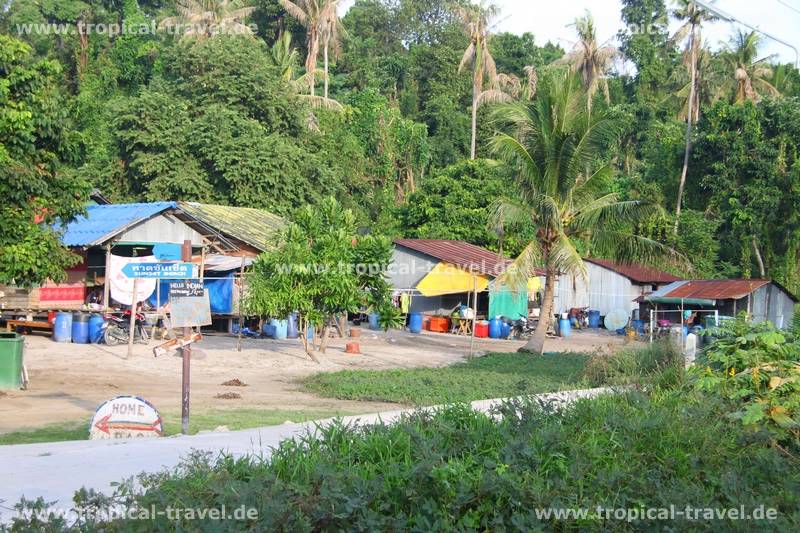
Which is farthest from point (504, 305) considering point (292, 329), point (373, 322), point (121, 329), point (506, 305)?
point (121, 329)

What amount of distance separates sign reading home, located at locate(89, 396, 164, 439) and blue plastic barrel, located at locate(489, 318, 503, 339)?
2463 cm

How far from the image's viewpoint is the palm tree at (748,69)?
47031 millimetres

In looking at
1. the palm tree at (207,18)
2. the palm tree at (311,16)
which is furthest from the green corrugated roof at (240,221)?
the palm tree at (311,16)

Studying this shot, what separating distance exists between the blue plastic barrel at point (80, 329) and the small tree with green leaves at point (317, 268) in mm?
5230

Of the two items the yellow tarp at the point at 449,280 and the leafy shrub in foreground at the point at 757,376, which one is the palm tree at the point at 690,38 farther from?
the leafy shrub in foreground at the point at 757,376

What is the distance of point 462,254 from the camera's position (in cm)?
3497

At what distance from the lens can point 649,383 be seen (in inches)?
489

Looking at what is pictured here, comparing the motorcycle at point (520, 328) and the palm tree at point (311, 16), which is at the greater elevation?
the palm tree at point (311, 16)

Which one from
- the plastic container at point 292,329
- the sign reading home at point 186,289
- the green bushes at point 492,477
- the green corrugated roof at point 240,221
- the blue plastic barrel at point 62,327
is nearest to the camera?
the green bushes at point 492,477

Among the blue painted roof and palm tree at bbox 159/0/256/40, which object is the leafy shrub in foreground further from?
palm tree at bbox 159/0/256/40

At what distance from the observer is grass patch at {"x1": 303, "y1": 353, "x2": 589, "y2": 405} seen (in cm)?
1589

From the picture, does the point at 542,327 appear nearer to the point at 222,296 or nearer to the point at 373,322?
the point at 373,322

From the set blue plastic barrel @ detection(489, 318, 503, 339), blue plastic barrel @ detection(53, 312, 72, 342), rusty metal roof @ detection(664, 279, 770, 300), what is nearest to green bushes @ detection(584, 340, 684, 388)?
blue plastic barrel @ detection(53, 312, 72, 342)

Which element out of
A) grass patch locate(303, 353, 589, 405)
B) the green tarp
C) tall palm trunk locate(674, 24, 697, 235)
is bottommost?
grass patch locate(303, 353, 589, 405)
